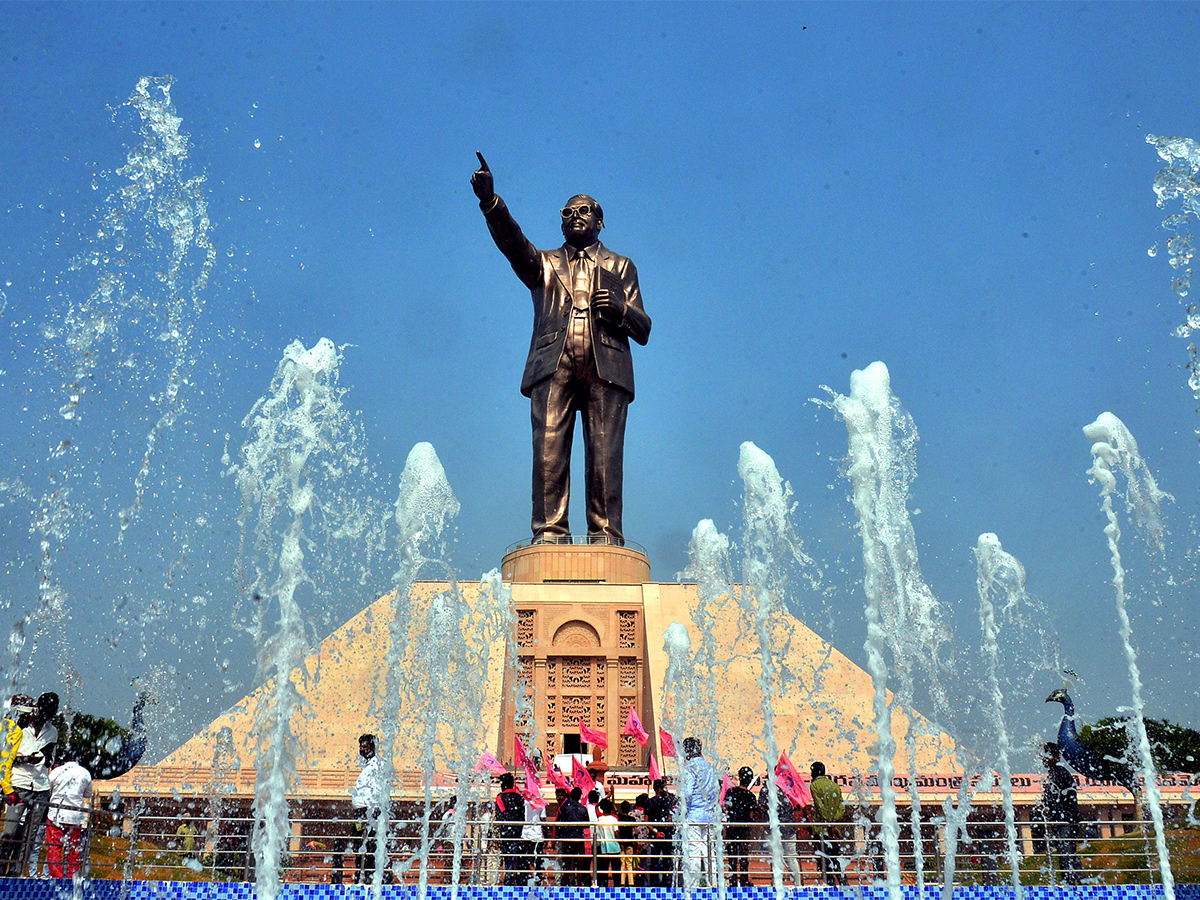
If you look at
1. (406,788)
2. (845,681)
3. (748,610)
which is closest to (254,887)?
(406,788)

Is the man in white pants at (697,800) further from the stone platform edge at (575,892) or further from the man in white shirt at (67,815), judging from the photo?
the man in white shirt at (67,815)

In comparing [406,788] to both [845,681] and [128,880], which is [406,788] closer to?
[128,880]

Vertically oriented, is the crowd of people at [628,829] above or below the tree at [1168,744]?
below

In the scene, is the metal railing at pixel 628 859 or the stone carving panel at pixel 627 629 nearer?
the metal railing at pixel 628 859

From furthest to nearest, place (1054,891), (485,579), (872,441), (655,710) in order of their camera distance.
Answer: (485,579) < (655,710) < (872,441) < (1054,891)

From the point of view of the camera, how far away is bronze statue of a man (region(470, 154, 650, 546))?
14508 mm

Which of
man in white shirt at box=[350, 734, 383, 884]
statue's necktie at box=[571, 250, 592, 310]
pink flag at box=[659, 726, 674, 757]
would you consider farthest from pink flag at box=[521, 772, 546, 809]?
statue's necktie at box=[571, 250, 592, 310]

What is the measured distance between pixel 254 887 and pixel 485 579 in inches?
309

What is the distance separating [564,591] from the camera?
13.3 m

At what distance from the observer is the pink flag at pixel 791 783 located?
6078mm

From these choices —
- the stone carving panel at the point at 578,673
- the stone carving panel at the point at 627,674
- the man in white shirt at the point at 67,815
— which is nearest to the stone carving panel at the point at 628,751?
the stone carving panel at the point at 627,674

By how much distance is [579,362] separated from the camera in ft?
47.8

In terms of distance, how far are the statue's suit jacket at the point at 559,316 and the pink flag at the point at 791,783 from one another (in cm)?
892

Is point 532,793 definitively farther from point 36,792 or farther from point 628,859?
point 36,792
